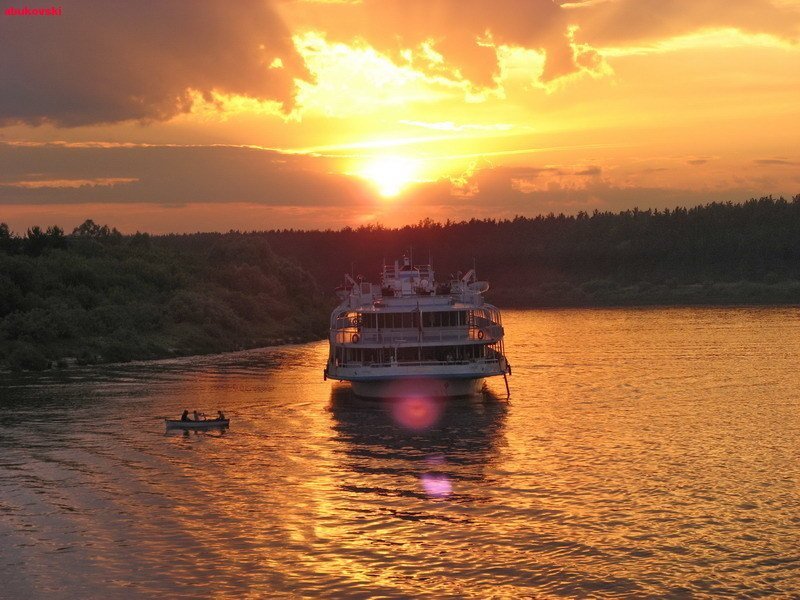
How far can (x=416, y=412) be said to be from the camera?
58.7 m

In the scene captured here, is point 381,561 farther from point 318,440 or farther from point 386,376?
point 386,376

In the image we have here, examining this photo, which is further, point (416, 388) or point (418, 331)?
point (418, 331)

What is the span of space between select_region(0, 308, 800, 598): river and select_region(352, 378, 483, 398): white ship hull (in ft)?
3.00

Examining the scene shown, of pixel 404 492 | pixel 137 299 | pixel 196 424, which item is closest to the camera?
pixel 404 492

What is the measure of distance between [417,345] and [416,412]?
4213mm

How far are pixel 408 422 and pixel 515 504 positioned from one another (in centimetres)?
2018

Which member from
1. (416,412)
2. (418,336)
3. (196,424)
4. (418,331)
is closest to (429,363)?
(418,336)

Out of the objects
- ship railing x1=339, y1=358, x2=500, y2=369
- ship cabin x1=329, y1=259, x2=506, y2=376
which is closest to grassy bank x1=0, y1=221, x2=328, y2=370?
ship cabin x1=329, y1=259, x2=506, y2=376

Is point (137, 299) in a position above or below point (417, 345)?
above

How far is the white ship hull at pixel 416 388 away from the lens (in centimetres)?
5931

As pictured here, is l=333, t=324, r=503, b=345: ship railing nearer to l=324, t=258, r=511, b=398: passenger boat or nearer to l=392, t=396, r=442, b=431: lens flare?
l=324, t=258, r=511, b=398: passenger boat

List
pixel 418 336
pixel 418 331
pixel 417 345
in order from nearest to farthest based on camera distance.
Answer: pixel 417 345
pixel 418 336
pixel 418 331

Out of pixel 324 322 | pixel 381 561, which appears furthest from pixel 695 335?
pixel 381 561

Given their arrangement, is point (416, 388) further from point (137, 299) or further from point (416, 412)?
point (137, 299)
